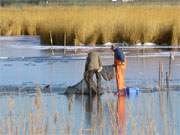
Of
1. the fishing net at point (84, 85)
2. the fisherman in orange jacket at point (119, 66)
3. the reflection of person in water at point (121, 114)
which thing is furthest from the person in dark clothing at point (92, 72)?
the reflection of person in water at point (121, 114)

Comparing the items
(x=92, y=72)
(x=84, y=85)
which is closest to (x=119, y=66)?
(x=92, y=72)

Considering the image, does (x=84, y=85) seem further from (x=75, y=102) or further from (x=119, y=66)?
(x=75, y=102)

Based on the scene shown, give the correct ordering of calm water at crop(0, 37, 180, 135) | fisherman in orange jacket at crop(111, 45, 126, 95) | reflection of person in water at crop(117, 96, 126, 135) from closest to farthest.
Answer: calm water at crop(0, 37, 180, 135), reflection of person in water at crop(117, 96, 126, 135), fisherman in orange jacket at crop(111, 45, 126, 95)

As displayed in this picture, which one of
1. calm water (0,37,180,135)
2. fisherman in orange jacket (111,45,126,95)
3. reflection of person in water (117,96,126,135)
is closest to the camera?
calm water (0,37,180,135)

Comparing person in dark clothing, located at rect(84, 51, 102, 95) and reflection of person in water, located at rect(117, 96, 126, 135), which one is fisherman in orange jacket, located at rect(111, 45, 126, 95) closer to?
person in dark clothing, located at rect(84, 51, 102, 95)

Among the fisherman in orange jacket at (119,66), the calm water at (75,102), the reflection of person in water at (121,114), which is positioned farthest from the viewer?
the fisherman in orange jacket at (119,66)

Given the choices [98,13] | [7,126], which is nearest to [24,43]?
[98,13]

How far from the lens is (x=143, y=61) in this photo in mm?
27109

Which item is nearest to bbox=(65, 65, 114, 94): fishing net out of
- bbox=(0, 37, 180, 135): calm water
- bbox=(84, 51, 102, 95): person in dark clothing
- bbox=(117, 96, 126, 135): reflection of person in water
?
bbox=(84, 51, 102, 95): person in dark clothing

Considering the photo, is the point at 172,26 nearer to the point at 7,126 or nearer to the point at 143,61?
the point at 143,61

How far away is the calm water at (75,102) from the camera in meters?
10.9

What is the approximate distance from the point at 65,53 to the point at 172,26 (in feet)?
22.9

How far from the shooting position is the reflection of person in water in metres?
12.6

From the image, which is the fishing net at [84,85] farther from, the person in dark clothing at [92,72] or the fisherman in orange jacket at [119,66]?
the fisherman in orange jacket at [119,66]
